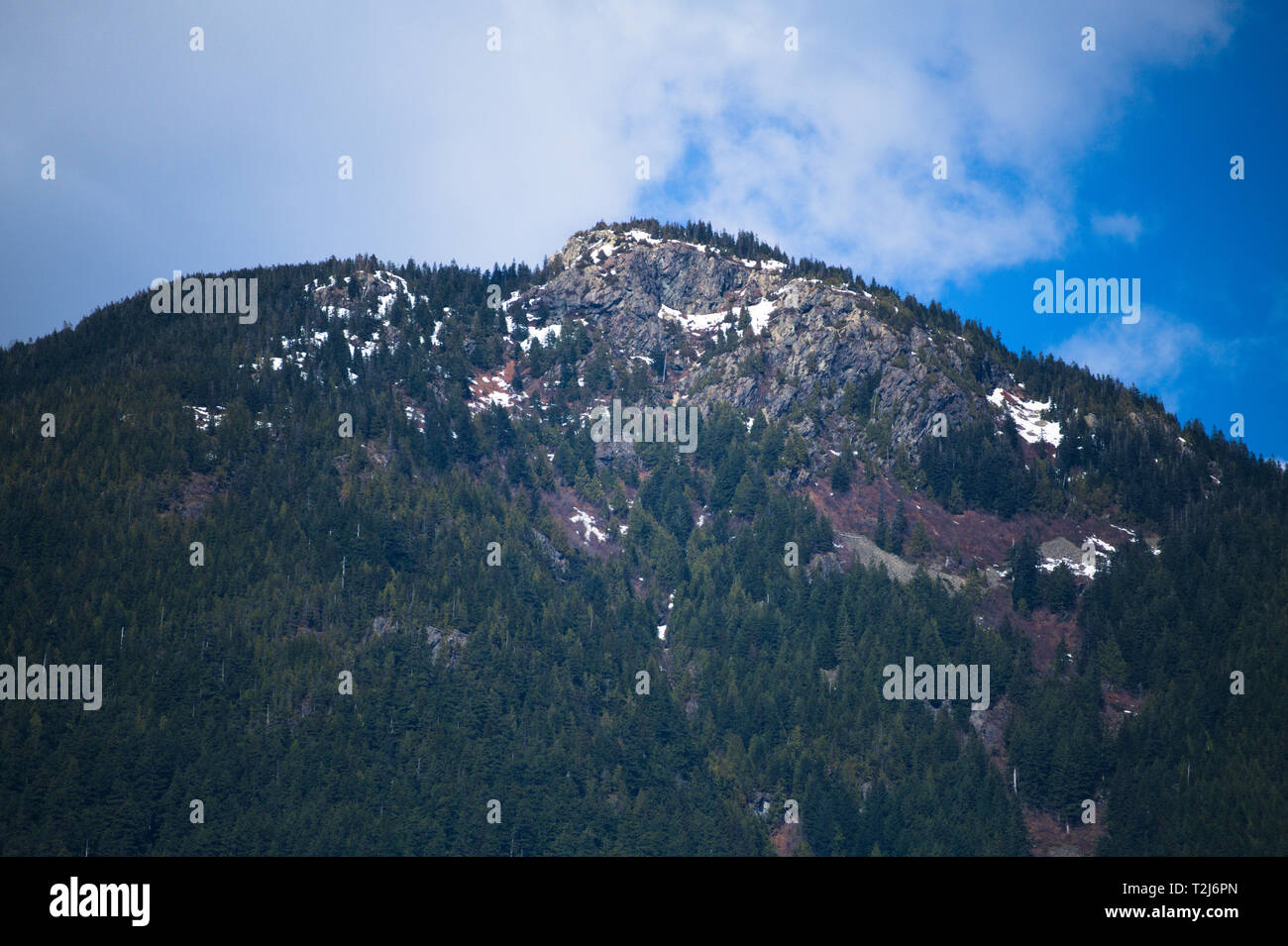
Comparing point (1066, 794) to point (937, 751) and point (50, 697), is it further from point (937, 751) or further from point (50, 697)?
point (50, 697)

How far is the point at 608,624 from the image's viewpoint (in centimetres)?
15988

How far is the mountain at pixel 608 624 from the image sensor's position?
123625 mm

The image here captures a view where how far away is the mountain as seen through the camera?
12362 centimetres

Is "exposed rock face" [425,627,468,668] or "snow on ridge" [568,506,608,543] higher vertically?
"snow on ridge" [568,506,608,543]

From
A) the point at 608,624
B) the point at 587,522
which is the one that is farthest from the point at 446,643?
the point at 587,522

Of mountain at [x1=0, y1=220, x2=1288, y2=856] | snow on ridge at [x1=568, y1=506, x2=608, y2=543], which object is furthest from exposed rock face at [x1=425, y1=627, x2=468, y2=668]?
snow on ridge at [x1=568, y1=506, x2=608, y2=543]

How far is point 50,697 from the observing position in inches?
4899

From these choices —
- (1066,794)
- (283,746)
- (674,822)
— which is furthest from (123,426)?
(1066,794)

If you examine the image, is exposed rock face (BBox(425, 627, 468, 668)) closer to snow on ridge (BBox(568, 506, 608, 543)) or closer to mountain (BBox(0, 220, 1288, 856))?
mountain (BBox(0, 220, 1288, 856))

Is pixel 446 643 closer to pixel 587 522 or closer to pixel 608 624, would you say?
pixel 608 624

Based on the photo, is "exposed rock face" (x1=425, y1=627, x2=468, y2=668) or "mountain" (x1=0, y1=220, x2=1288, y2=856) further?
"exposed rock face" (x1=425, y1=627, x2=468, y2=668)

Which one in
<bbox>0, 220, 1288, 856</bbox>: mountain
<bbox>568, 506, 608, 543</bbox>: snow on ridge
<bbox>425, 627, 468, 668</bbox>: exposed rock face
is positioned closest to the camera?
<bbox>0, 220, 1288, 856</bbox>: mountain

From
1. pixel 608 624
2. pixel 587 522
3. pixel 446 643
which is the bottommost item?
pixel 446 643

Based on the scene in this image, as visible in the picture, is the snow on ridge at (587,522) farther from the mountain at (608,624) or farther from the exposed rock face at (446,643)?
the exposed rock face at (446,643)
